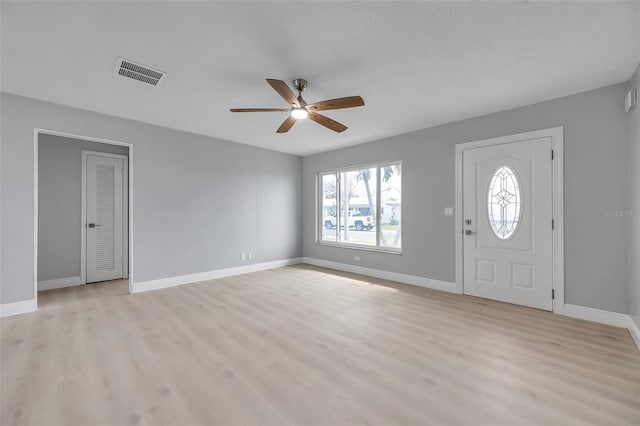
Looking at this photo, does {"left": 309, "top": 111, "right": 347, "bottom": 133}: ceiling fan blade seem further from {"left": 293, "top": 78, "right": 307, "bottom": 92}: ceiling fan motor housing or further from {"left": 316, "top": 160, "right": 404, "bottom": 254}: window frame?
{"left": 316, "top": 160, "right": 404, "bottom": 254}: window frame

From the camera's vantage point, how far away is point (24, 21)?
6.95 feet

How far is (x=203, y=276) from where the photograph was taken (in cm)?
518

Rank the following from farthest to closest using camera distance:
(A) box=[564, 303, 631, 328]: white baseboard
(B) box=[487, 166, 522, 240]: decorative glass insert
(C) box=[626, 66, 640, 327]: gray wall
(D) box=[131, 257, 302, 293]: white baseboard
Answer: (D) box=[131, 257, 302, 293]: white baseboard < (B) box=[487, 166, 522, 240]: decorative glass insert < (A) box=[564, 303, 631, 328]: white baseboard < (C) box=[626, 66, 640, 327]: gray wall

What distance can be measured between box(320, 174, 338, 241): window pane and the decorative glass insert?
10.3ft

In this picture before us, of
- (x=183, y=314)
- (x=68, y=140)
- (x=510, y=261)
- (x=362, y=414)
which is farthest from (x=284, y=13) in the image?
(x=68, y=140)

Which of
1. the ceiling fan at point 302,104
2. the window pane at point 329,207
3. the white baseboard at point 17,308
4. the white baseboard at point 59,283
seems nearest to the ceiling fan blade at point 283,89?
the ceiling fan at point 302,104

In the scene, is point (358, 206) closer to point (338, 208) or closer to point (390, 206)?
point (338, 208)

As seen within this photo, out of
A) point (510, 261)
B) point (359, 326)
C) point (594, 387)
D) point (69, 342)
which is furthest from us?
point (510, 261)

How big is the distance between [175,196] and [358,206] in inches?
137

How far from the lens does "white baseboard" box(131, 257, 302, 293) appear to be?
448 centimetres

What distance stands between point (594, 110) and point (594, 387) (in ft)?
9.72

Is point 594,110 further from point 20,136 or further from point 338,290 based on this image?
point 20,136

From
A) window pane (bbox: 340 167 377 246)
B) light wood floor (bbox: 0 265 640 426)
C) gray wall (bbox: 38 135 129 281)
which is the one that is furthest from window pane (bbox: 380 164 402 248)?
gray wall (bbox: 38 135 129 281)

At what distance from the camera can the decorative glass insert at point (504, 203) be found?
Result: 3822mm
